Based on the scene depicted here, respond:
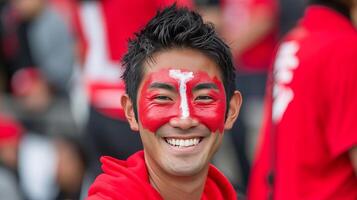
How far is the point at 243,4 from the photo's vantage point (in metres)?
7.16

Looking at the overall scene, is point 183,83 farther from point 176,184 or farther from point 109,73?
point 109,73

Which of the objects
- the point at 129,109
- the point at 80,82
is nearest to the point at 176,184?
the point at 129,109

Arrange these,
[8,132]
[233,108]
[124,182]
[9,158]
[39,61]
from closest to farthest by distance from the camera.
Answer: [124,182]
[233,108]
[9,158]
[8,132]
[39,61]

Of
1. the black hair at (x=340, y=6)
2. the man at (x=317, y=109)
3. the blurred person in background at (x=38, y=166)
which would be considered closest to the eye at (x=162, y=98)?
the man at (x=317, y=109)

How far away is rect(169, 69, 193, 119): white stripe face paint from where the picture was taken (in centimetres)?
331

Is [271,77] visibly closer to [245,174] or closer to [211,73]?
[211,73]

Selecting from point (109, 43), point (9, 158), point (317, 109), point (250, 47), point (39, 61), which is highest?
point (317, 109)

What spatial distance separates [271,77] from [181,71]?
1.64 metres

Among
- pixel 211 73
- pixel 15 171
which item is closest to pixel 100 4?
pixel 15 171

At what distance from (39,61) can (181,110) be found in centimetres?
585

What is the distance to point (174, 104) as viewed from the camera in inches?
132

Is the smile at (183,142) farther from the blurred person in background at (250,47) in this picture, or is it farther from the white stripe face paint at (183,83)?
the blurred person in background at (250,47)

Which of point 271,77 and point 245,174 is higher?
point 271,77

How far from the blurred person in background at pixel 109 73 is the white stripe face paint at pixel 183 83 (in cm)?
277
